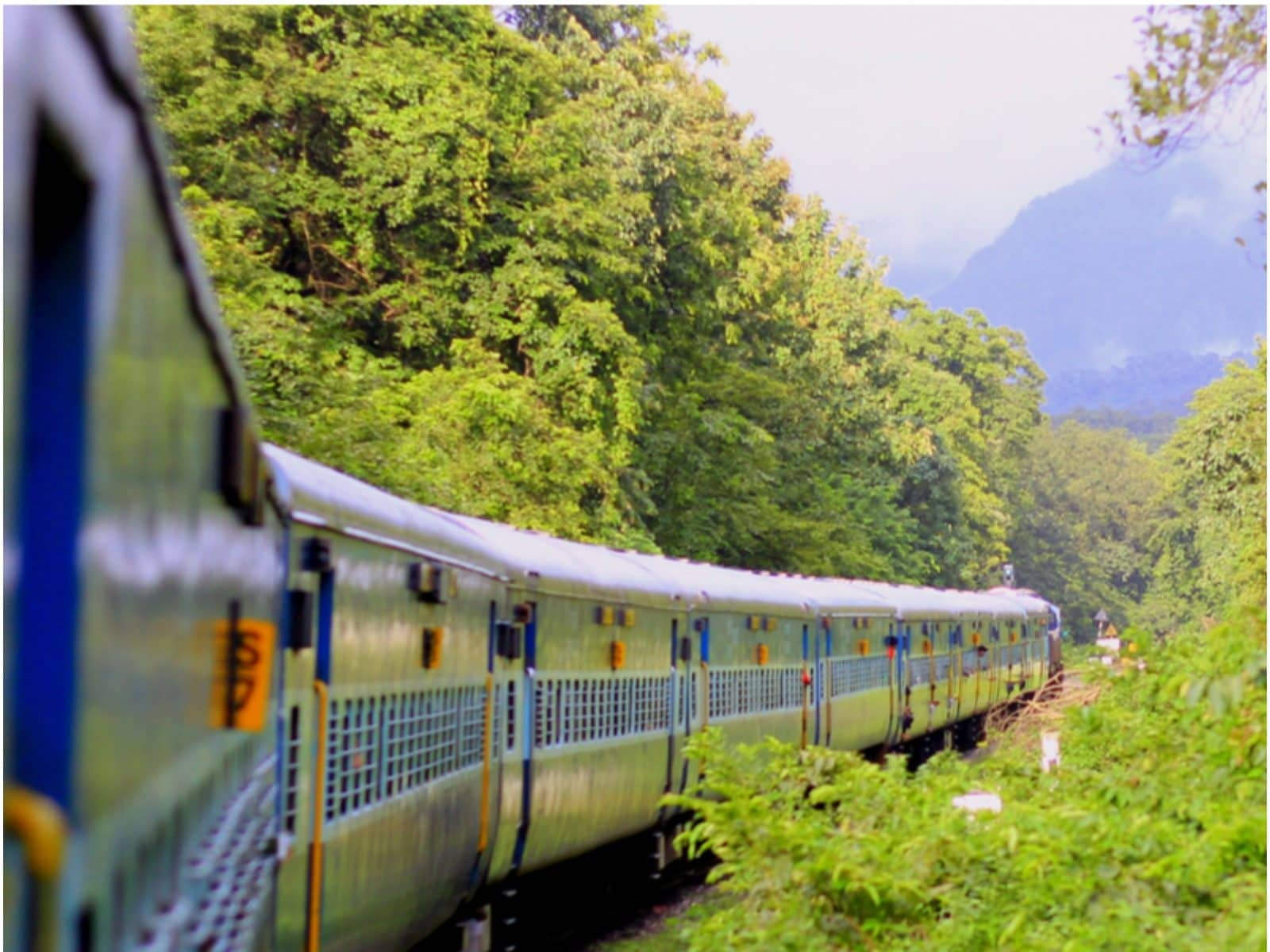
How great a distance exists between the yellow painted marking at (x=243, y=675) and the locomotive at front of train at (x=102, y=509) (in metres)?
0.04

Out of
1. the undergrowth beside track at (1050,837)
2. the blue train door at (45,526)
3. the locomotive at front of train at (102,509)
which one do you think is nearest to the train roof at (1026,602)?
the undergrowth beside track at (1050,837)

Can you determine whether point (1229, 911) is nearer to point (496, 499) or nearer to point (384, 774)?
point (384, 774)

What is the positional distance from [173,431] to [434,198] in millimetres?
22084

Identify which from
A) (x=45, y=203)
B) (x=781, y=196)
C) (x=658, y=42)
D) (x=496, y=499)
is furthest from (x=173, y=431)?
(x=781, y=196)

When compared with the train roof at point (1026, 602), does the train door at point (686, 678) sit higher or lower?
lower

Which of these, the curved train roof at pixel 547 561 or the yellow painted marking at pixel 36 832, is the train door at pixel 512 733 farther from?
the yellow painted marking at pixel 36 832

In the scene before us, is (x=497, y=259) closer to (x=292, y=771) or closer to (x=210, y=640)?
(x=292, y=771)

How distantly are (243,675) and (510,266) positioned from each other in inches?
888

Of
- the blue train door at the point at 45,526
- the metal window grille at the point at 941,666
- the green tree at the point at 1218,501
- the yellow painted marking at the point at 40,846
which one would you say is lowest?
the metal window grille at the point at 941,666

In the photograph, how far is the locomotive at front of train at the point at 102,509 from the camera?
159 cm

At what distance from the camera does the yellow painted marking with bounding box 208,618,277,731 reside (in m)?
3.20

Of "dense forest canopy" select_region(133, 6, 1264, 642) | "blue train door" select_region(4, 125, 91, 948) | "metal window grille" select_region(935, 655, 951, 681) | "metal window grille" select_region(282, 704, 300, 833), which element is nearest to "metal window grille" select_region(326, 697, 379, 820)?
"metal window grille" select_region(282, 704, 300, 833)

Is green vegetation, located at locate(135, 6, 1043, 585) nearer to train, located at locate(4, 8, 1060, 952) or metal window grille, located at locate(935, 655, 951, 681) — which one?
metal window grille, located at locate(935, 655, 951, 681)

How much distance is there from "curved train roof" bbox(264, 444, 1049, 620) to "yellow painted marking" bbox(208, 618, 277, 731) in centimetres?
99
